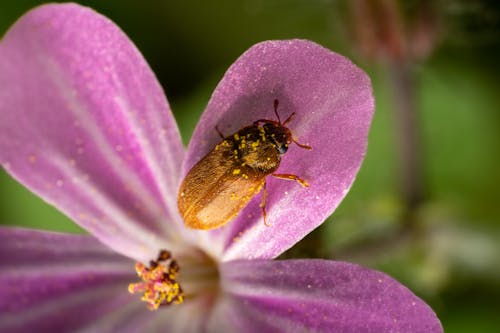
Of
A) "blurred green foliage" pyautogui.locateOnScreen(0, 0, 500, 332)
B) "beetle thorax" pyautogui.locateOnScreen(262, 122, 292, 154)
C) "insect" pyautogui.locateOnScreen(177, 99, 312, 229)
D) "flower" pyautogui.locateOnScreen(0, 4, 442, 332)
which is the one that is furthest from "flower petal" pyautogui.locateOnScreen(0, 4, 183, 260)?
"blurred green foliage" pyautogui.locateOnScreen(0, 0, 500, 332)

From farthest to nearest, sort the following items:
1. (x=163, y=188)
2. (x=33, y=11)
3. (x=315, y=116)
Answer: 1. (x=163, y=188)
2. (x=33, y=11)
3. (x=315, y=116)

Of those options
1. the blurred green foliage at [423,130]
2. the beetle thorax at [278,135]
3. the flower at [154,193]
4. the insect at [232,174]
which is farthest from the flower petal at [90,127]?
the blurred green foliage at [423,130]

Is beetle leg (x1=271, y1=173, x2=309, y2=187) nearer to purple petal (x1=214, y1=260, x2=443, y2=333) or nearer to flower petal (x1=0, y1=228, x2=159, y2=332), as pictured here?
purple petal (x1=214, y1=260, x2=443, y2=333)

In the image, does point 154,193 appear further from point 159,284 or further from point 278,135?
point 278,135

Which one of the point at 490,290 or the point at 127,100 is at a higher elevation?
A: the point at 127,100

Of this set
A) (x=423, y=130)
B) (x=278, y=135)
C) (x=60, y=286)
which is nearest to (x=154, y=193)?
(x=60, y=286)

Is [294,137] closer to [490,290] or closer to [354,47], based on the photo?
[354,47]

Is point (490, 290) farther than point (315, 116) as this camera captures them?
Yes

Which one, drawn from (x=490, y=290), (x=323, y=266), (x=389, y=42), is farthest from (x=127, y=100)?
(x=490, y=290)
